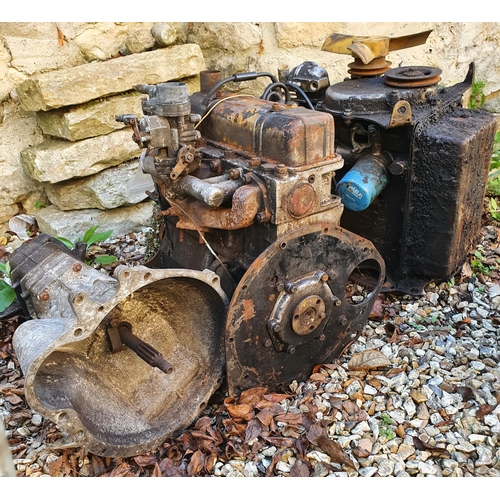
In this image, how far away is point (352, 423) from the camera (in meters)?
2.42

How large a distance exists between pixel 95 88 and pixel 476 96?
10.7ft

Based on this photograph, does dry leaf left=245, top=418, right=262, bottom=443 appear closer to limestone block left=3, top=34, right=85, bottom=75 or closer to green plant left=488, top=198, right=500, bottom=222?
green plant left=488, top=198, right=500, bottom=222

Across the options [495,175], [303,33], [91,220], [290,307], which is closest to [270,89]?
[290,307]

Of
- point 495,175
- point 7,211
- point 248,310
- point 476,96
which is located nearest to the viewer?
point 248,310

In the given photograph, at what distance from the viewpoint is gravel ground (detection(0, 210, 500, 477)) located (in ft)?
7.38

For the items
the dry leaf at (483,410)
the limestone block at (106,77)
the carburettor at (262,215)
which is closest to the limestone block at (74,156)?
the limestone block at (106,77)

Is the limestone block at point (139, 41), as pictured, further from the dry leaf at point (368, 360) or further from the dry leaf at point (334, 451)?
the dry leaf at point (334, 451)

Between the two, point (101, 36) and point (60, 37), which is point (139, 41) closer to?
point (101, 36)

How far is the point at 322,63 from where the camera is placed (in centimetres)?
432

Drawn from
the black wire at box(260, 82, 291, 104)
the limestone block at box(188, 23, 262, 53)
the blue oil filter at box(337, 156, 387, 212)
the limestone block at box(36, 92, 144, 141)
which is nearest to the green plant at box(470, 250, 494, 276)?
the blue oil filter at box(337, 156, 387, 212)

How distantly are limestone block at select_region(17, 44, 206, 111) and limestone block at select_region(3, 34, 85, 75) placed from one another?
0.54ft

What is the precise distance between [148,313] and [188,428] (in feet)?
1.68

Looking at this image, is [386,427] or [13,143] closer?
[386,427]

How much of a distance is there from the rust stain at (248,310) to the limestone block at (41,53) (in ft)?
7.87
